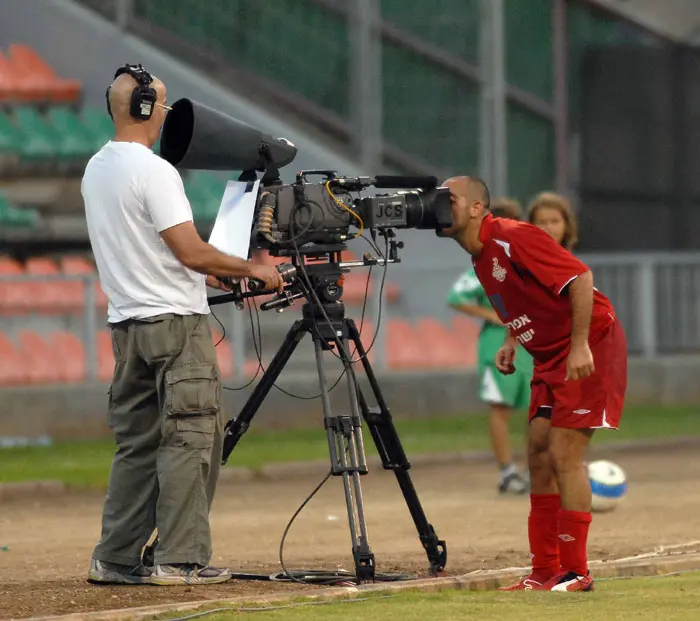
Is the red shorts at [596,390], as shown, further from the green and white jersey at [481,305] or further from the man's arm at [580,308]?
the green and white jersey at [481,305]

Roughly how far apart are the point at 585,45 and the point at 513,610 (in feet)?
63.4

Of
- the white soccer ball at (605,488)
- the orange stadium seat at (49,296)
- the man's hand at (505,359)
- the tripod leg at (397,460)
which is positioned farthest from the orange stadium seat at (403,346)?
the tripod leg at (397,460)

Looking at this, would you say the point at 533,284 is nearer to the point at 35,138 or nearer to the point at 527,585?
the point at 527,585

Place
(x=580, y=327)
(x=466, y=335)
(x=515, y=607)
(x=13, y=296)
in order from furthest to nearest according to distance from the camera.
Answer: (x=466, y=335) < (x=13, y=296) < (x=580, y=327) < (x=515, y=607)

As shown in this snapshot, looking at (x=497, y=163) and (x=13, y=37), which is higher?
(x=13, y=37)

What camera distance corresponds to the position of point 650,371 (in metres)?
22.0

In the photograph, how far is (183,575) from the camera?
8.26 metres

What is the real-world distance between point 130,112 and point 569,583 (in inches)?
110

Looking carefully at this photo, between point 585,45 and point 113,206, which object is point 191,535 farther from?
point 585,45

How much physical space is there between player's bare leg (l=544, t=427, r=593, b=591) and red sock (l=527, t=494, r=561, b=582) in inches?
6.0

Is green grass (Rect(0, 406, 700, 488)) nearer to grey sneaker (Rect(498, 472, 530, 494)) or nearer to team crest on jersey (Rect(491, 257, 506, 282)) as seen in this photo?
grey sneaker (Rect(498, 472, 530, 494))

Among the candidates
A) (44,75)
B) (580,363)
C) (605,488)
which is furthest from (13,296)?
(580,363)

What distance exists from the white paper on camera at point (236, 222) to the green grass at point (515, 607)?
1.51m

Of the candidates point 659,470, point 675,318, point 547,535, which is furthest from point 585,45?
point 547,535
